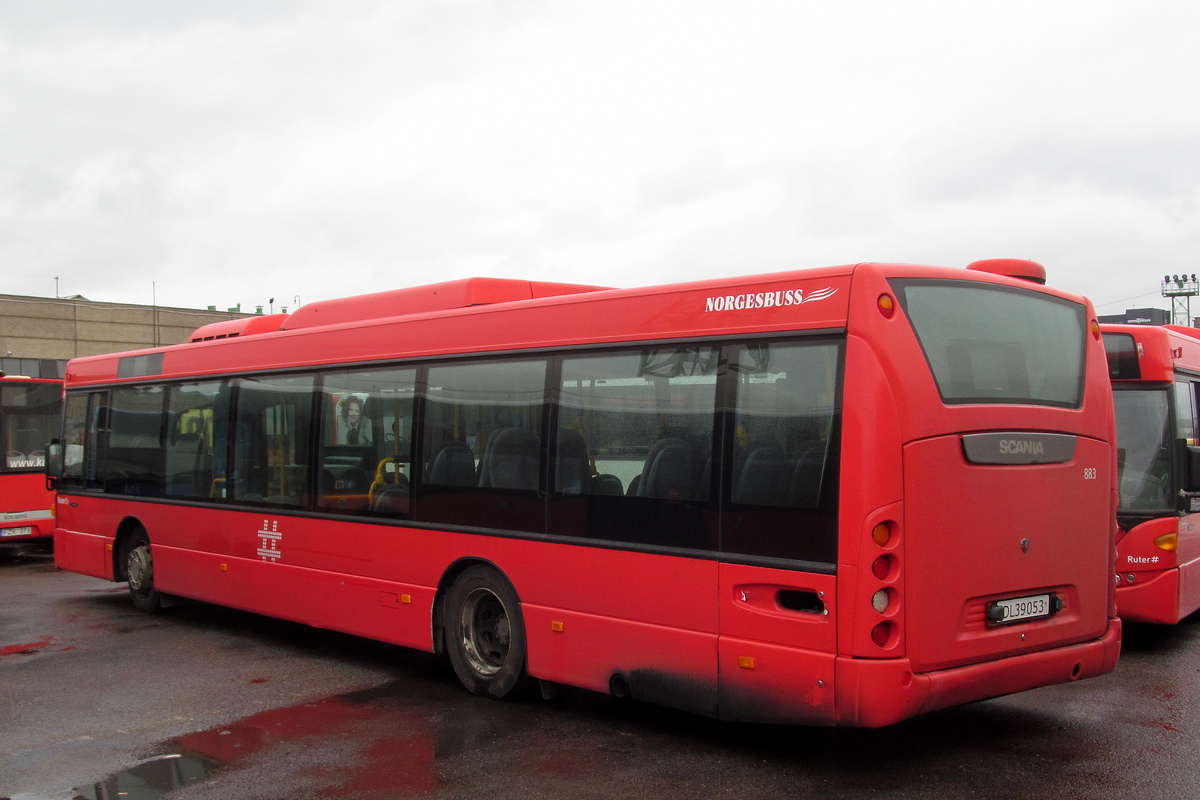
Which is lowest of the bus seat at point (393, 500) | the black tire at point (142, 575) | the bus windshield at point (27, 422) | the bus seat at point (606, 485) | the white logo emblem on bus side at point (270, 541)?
the black tire at point (142, 575)

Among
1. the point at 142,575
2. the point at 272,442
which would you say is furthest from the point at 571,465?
the point at 142,575

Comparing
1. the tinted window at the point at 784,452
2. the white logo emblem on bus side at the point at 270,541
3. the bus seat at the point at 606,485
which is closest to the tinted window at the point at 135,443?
the white logo emblem on bus side at the point at 270,541

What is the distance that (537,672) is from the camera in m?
6.95

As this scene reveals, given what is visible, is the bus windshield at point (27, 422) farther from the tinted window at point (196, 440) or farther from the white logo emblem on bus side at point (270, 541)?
the white logo emblem on bus side at point (270, 541)

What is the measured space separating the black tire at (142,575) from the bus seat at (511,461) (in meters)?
5.81

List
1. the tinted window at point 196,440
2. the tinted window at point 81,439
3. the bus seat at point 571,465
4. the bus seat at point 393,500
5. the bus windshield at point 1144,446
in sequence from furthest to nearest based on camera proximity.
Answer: the tinted window at point 81,439
the tinted window at point 196,440
the bus windshield at point 1144,446
the bus seat at point 393,500
the bus seat at point 571,465

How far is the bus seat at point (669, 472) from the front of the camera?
604 centimetres

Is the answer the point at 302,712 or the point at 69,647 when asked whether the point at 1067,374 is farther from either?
the point at 69,647

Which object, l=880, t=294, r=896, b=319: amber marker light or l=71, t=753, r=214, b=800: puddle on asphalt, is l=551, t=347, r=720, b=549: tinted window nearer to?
l=880, t=294, r=896, b=319: amber marker light

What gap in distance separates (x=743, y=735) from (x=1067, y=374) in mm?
2870

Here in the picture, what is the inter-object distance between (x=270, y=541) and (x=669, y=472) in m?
4.91

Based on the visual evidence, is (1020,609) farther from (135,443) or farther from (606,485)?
(135,443)

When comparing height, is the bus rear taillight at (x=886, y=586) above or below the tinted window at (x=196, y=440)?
below

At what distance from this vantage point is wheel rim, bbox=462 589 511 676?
24.4ft
